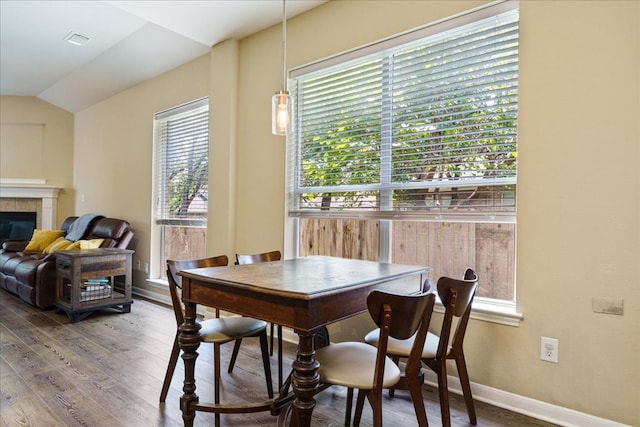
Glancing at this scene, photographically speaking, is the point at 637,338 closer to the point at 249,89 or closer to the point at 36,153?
the point at 249,89

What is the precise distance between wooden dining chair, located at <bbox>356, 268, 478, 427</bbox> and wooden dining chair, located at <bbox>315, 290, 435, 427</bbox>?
0.19m

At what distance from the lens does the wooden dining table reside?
1.44 m

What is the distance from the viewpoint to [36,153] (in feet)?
22.0

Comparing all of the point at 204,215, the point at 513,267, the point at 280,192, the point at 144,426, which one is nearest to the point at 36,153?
the point at 204,215

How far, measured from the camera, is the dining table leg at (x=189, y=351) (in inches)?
73.4

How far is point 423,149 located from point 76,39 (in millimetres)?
4106

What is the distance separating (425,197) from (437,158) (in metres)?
0.26

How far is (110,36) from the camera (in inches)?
164

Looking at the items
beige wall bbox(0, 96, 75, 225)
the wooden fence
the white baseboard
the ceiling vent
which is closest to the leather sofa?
beige wall bbox(0, 96, 75, 225)

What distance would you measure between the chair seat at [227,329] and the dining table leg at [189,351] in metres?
0.12

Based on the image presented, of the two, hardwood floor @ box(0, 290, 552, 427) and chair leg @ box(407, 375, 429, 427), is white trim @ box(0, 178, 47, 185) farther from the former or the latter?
chair leg @ box(407, 375, 429, 427)

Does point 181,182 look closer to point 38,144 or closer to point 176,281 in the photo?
point 176,281

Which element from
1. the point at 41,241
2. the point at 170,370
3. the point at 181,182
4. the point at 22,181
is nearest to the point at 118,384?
the point at 170,370

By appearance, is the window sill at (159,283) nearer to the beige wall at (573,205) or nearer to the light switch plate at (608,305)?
the beige wall at (573,205)
